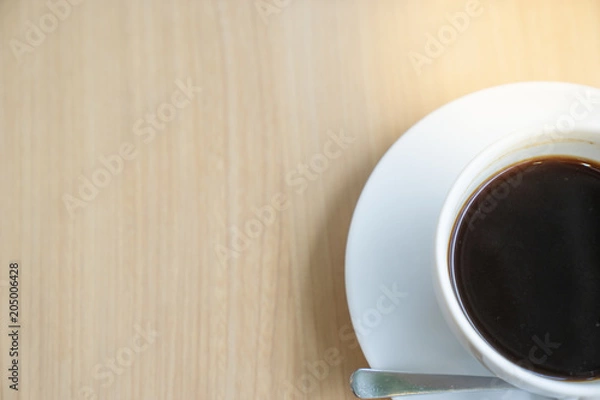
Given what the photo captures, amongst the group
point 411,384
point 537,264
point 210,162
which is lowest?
point 411,384

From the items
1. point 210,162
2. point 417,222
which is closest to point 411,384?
point 417,222

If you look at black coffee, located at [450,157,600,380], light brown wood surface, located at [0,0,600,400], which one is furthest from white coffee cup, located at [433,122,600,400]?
light brown wood surface, located at [0,0,600,400]

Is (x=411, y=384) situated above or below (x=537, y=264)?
below

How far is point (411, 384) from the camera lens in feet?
1.93

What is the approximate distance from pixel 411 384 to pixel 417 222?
0.52 ft

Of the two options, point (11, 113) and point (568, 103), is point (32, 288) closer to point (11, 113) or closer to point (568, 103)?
point (11, 113)

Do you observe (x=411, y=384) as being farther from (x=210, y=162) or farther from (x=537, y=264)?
(x=210, y=162)

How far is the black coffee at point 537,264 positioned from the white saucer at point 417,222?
0.05 m

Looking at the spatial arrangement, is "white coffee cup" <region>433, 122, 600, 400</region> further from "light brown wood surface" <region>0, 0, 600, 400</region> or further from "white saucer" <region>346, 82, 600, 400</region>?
"light brown wood surface" <region>0, 0, 600, 400</region>

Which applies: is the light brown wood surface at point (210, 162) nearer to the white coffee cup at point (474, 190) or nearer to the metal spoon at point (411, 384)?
the metal spoon at point (411, 384)

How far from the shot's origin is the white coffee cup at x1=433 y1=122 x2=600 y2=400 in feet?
1.63

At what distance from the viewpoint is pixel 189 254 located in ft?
2.43

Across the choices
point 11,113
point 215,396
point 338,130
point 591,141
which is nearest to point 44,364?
point 215,396

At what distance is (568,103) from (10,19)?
2.26 ft
